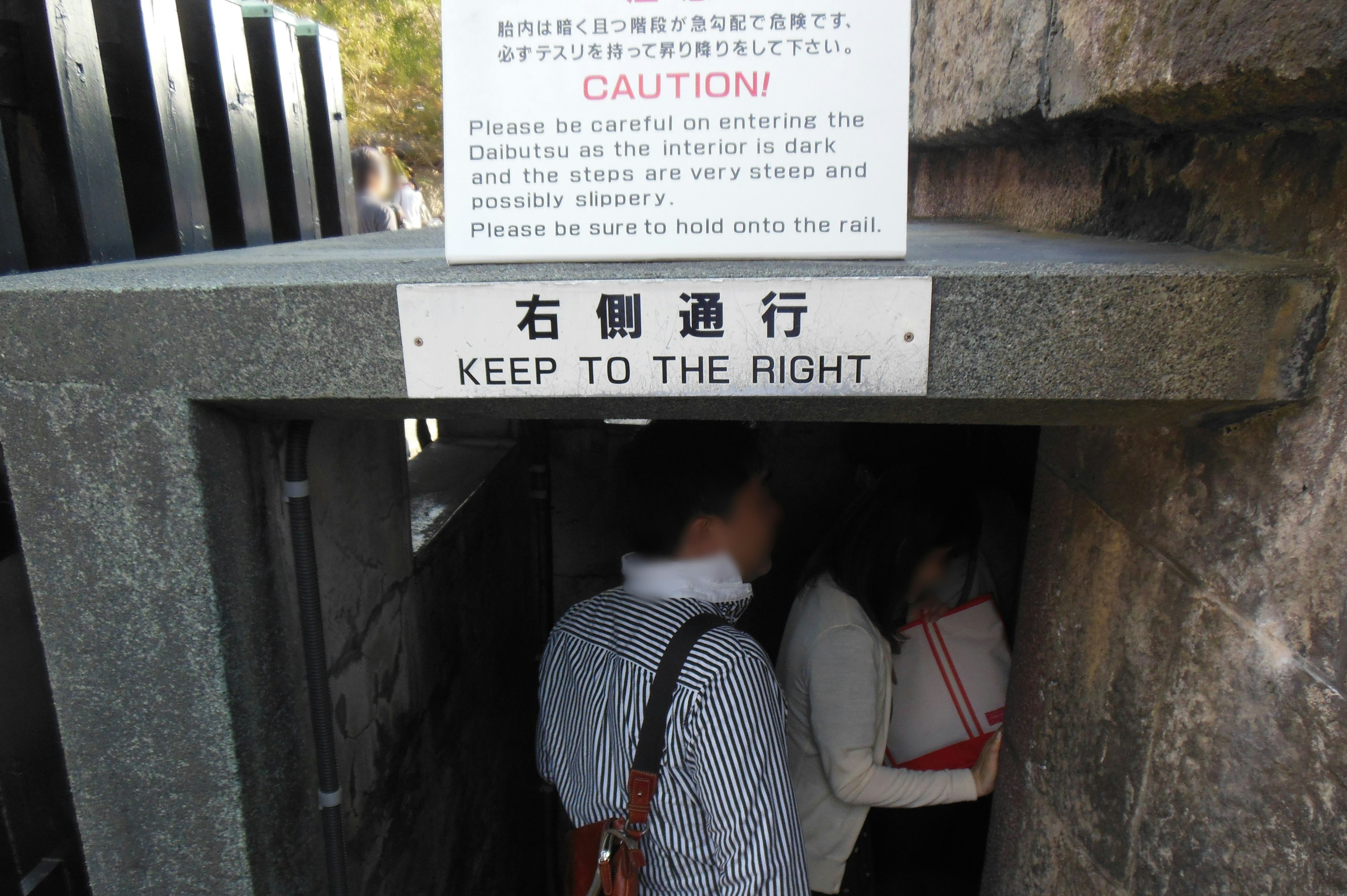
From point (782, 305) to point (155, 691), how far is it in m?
1.28

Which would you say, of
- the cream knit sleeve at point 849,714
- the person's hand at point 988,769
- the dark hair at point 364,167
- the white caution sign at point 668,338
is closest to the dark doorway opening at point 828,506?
the person's hand at point 988,769

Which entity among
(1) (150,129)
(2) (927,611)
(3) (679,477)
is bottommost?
(2) (927,611)

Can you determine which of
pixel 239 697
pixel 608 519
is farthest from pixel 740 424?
pixel 608 519

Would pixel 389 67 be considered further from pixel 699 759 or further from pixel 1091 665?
pixel 1091 665

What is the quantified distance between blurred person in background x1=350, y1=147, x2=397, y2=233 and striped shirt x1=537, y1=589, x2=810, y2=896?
623cm

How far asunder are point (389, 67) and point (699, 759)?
15384mm

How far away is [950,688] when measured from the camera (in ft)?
7.89

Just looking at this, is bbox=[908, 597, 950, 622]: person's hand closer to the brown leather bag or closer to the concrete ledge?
the brown leather bag

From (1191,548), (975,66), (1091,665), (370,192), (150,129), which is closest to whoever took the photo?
(1191,548)

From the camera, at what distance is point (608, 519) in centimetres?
384

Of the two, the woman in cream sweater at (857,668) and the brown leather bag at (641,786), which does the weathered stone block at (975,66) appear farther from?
the brown leather bag at (641,786)

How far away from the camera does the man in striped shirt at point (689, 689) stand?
1.76m

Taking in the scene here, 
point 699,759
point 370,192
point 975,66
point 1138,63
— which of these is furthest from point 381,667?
point 370,192

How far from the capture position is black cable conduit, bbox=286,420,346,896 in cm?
160
